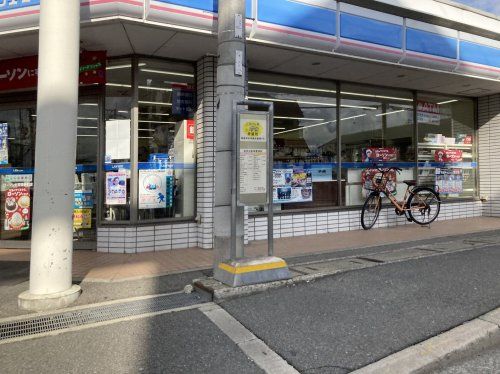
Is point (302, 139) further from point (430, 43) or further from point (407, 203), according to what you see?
point (430, 43)

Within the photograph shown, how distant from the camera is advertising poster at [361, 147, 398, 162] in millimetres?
10109

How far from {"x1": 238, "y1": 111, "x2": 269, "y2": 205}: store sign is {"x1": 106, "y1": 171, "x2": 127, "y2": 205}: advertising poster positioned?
11.1 ft

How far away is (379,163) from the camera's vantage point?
→ 33.7 feet

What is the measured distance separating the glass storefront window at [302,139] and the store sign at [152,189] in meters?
2.34

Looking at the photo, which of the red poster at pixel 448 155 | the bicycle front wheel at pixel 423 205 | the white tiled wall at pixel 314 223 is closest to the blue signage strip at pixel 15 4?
the white tiled wall at pixel 314 223

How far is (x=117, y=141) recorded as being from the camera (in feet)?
24.8

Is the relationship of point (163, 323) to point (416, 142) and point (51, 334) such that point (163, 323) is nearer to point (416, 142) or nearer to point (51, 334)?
point (51, 334)

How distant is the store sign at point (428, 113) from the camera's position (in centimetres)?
1099

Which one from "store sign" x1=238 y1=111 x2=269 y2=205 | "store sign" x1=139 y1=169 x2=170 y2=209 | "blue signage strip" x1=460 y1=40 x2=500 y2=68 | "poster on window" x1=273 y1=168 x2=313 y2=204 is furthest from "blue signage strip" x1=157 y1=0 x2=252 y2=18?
"blue signage strip" x1=460 y1=40 x2=500 y2=68

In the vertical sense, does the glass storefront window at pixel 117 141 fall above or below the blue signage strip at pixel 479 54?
below

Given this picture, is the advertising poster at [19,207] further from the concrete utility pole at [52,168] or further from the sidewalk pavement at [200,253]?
the concrete utility pole at [52,168]

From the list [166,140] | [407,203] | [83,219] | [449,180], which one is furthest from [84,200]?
[449,180]

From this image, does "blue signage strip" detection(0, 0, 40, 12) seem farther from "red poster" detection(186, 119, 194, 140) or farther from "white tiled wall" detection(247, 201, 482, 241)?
"white tiled wall" detection(247, 201, 482, 241)

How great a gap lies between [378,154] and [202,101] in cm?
484
